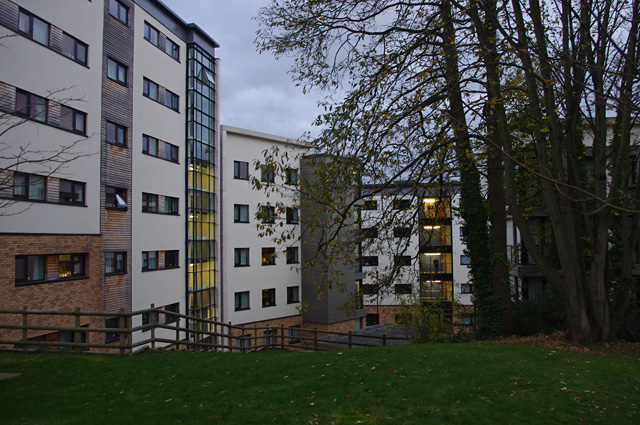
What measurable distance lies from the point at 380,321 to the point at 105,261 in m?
33.6

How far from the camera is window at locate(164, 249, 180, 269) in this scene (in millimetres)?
27700

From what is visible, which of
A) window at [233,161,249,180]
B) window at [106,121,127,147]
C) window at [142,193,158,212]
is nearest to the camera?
window at [106,121,127,147]

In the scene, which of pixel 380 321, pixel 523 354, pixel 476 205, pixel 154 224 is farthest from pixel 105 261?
pixel 380 321

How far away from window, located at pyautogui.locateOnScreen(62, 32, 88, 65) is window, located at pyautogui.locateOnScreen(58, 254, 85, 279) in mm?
8915

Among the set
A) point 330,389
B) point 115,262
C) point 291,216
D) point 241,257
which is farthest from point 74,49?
point 330,389

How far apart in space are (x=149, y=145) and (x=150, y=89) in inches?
135

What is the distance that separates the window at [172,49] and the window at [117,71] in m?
4.98

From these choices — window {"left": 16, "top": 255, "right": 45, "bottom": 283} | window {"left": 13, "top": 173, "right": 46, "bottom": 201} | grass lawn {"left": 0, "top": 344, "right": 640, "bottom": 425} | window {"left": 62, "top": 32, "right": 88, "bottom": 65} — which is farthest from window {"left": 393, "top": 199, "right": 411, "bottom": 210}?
window {"left": 62, "top": 32, "right": 88, "bottom": 65}

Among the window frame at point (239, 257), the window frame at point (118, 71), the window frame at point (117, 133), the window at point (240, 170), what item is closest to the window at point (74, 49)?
the window frame at point (118, 71)

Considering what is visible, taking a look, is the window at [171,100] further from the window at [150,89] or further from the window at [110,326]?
the window at [110,326]

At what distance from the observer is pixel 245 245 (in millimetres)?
34656

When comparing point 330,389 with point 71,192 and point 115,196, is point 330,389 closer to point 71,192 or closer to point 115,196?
point 71,192

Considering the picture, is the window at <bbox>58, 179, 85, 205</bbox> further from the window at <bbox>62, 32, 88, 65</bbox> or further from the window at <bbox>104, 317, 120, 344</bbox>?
the window at <bbox>104, 317, 120, 344</bbox>

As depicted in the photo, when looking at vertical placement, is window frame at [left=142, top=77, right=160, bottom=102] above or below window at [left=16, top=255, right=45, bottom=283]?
above
